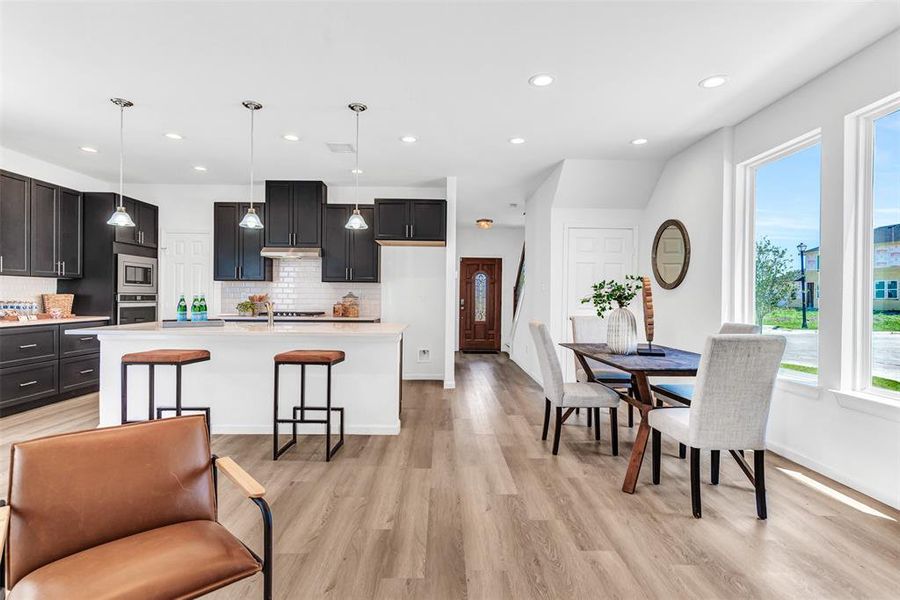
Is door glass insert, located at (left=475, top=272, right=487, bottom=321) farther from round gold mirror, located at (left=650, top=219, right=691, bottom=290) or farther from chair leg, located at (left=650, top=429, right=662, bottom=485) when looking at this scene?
chair leg, located at (left=650, top=429, right=662, bottom=485)

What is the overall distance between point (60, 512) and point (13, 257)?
14.9 feet

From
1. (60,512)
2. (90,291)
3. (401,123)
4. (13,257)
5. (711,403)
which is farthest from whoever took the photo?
(90,291)

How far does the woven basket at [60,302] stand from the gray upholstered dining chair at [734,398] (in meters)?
6.04

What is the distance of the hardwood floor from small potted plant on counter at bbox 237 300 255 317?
8.09ft

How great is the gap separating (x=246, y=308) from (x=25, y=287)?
219cm

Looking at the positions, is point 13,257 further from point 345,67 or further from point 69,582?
point 69,582

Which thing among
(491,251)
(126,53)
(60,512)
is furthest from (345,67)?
(491,251)

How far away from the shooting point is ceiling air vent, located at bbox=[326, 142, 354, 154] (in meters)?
4.25

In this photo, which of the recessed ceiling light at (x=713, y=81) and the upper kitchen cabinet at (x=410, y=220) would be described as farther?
the upper kitchen cabinet at (x=410, y=220)

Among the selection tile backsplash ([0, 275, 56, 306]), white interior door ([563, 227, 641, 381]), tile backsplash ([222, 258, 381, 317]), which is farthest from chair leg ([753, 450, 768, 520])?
tile backsplash ([0, 275, 56, 306])

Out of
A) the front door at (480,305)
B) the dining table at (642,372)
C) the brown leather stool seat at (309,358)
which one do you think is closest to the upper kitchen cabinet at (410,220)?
the brown leather stool seat at (309,358)

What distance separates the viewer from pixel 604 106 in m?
3.37

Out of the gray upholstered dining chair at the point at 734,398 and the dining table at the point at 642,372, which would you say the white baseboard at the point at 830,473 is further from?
the dining table at the point at 642,372

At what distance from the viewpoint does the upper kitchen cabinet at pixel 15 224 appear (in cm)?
414
